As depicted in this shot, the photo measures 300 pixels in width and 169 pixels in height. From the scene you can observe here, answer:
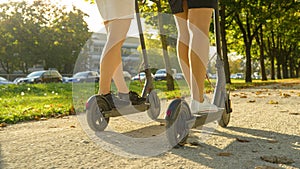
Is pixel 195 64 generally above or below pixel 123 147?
above

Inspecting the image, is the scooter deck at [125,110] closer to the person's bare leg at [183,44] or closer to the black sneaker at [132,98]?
the black sneaker at [132,98]

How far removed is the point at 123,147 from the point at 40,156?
0.55 m

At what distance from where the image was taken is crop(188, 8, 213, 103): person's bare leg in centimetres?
268

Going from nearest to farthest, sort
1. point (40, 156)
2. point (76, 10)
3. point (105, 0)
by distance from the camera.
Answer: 1. point (40, 156)
2. point (105, 0)
3. point (76, 10)

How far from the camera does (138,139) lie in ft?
8.83

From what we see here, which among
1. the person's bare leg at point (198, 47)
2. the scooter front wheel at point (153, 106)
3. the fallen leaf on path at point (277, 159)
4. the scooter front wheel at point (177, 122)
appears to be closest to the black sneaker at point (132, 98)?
the scooter front wheel at point (153, 106)

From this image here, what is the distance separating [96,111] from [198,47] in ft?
3.25

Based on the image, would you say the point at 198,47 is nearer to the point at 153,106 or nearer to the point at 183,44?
the point at 183,44

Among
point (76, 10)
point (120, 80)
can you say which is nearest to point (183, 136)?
point (120, 80)

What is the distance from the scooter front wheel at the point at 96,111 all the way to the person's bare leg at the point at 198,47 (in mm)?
757

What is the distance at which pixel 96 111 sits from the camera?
2.88 m

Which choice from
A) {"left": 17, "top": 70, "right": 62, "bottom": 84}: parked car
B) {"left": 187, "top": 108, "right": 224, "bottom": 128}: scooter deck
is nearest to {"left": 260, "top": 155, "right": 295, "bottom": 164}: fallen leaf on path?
{"left": 187, "top": 108, "right": 224, "bottom": 128}: scooter deck

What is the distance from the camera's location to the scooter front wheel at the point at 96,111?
2.84 m

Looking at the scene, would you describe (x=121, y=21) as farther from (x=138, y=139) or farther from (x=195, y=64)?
(x=138, y=139)
